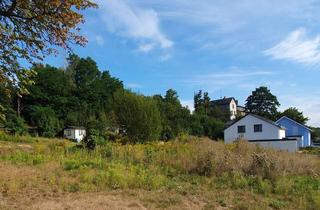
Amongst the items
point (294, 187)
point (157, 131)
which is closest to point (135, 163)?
A: point (294, 187)

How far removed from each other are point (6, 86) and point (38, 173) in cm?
294

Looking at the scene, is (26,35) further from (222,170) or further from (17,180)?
(222,170)

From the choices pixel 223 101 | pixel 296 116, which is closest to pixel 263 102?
pixel 296 116

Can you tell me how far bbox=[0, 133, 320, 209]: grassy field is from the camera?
35.3 feet

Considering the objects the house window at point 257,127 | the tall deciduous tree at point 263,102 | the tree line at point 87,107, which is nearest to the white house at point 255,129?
the house window at point 257,127

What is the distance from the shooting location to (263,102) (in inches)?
3750

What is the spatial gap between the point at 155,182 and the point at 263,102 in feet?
281

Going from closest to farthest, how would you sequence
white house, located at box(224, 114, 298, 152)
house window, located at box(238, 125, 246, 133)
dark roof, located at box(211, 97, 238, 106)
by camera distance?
white house, located at box(224, 114, 298, 152) < house window, located at box(238, 125, 246, 133) < dark roof, located at box(211, 97, 238, 106)

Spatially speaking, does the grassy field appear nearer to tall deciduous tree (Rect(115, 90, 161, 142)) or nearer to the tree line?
A: tall deciduous tree (Rect(115, 90, 161, 142))

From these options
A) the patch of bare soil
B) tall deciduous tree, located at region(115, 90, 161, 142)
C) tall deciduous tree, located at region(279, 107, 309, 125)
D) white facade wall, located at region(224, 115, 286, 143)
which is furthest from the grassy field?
tall deciduous tree, located at region(279, 107, 309, 125)

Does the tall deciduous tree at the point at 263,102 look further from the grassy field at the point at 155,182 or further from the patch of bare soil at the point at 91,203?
the patch of bare soil at the point at 91,203

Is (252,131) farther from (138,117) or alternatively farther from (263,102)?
(263,102)

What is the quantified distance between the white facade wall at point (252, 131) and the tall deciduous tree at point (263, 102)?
33.6m

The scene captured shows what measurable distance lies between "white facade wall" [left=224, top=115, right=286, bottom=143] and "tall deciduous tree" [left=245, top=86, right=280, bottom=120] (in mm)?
33571
